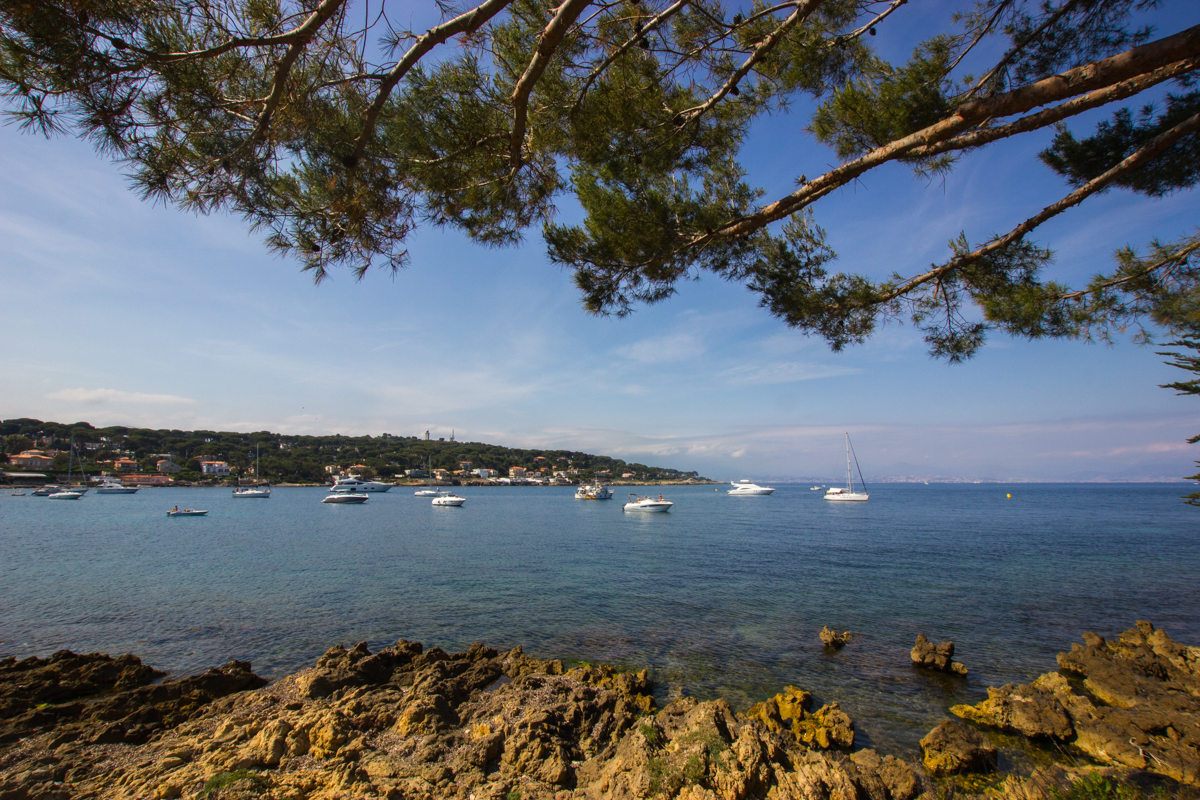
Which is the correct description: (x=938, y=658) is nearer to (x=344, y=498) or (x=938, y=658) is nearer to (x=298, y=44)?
(x=298, y=44)

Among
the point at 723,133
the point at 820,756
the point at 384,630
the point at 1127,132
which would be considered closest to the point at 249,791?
the point at 820,756

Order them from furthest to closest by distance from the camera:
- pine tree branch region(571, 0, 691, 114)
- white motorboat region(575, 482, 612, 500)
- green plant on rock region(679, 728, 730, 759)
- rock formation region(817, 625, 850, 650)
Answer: white motorboat region(575, 482, 612, 500)
rock formation region(817, 625, 850, 650)
pine tree branch region(571, 0, 691, 114)
green plant on rock region(679, 728, 730, 759)

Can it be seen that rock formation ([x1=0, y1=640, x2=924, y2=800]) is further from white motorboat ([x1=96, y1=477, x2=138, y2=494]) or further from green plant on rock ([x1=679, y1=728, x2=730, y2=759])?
white motorboat ([x1=96, y1=477, x2=138, y2=494])

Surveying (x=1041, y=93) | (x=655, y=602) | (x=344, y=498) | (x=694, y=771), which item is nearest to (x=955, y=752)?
(x=694, y=771)

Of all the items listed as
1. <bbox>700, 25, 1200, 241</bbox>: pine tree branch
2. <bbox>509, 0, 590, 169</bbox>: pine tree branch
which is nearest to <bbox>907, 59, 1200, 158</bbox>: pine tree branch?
<bbox>700, 25, 1200, 241</bbox>: pine tree branch

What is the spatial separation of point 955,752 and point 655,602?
7.53m

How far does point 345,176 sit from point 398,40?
1305 millimetres

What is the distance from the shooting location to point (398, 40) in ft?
11.9

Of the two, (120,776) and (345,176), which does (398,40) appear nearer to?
(345,176)

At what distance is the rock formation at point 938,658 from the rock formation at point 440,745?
2.56 meters

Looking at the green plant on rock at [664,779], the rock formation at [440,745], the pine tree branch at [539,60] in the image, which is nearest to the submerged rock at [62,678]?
the rock formation at [440,745]

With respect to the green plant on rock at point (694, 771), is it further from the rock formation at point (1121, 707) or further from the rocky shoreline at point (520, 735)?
the rock formation at point (1121, 707)

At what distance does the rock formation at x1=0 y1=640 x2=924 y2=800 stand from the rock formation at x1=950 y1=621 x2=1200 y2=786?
1.99m

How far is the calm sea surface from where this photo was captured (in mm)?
7613
